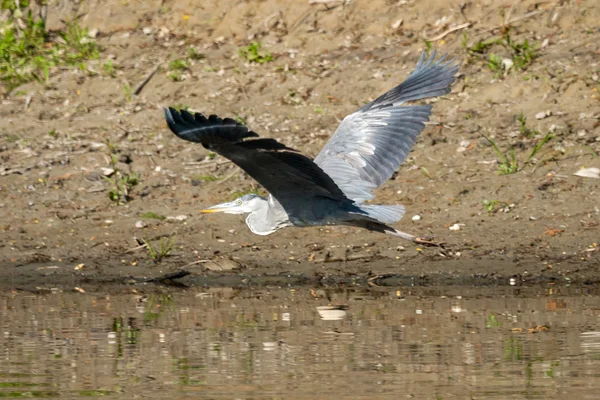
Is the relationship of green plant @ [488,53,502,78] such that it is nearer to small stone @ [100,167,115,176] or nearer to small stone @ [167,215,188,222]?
small stone @ [167,215,188,222]

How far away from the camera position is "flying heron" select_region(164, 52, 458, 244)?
709 cm

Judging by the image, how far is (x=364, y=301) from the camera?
770cm

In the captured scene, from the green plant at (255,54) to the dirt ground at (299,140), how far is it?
0.05 meters

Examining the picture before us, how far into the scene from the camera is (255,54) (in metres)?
11.5

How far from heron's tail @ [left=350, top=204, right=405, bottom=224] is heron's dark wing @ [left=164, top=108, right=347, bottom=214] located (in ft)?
0.69

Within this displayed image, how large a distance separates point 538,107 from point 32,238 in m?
4.58

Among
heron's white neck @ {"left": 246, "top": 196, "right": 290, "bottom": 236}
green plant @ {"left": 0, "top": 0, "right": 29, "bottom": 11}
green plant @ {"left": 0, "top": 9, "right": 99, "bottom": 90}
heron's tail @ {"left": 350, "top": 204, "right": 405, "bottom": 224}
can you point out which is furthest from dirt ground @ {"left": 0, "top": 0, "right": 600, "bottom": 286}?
heron's tail @ {"left": 350, "top": 204, "right": 405, "bottom": 224}

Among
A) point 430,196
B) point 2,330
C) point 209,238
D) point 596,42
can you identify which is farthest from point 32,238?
point 596,42

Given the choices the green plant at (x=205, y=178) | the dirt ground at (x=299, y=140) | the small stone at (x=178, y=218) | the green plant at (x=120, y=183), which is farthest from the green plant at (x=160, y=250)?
the green plant at (x=205, y=178)

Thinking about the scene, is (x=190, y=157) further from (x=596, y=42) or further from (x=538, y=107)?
(x=596, y=42)

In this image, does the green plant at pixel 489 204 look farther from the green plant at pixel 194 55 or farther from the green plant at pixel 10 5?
the green plant at pixel 10 5

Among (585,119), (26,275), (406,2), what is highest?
(406,2)

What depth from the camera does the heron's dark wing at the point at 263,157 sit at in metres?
5.53

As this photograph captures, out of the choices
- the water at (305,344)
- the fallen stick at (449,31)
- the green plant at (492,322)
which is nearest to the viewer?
the water at (305,344)
